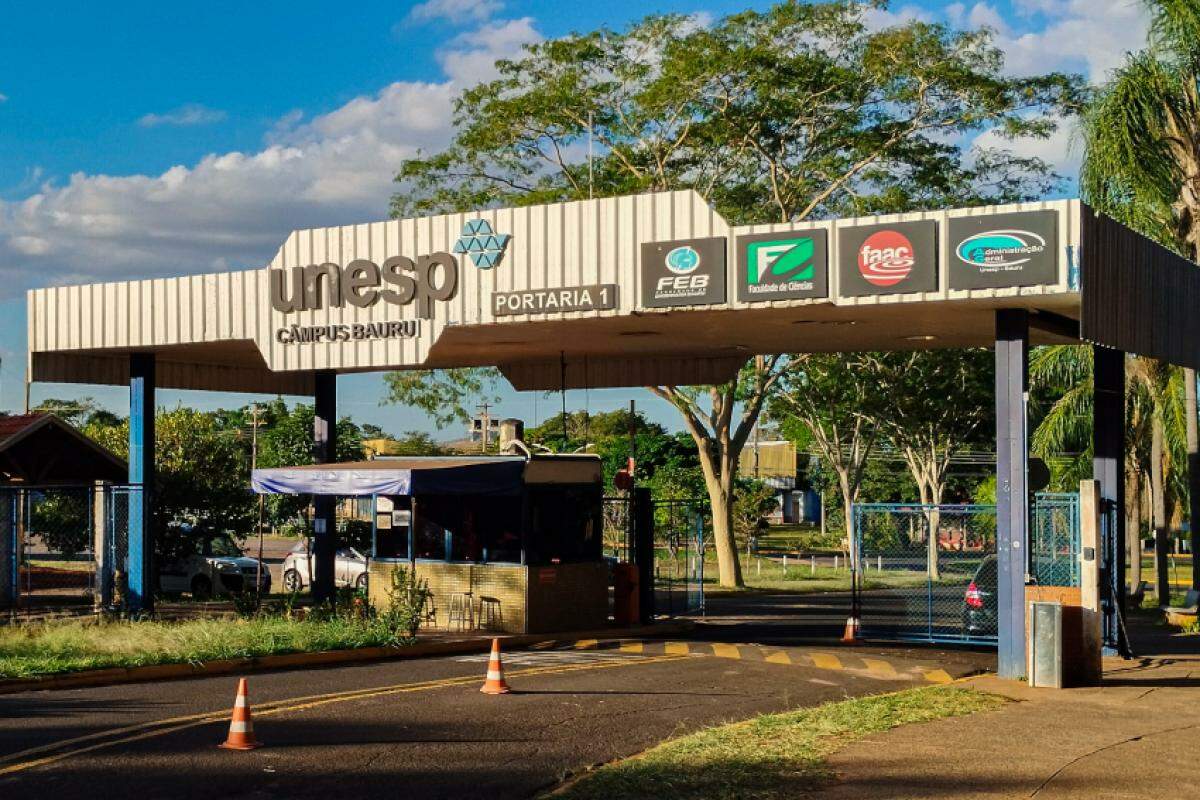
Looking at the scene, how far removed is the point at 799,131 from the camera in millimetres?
34500

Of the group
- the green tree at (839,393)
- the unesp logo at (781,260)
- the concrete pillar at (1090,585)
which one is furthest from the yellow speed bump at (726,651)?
the green tree at (839,393)

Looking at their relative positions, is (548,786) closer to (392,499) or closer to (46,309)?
(392,499)

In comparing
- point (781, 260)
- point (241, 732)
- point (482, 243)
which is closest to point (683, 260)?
point (781, 260)

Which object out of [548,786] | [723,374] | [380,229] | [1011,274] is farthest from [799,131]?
[548,786]

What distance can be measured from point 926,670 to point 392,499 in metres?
9.94

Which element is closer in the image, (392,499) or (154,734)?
(154,734)

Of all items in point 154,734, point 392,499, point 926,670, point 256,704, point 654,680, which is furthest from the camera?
point 392,499

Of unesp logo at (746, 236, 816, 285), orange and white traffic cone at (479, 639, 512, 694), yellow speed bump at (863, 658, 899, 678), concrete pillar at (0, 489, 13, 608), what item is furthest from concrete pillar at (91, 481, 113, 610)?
yellow speed bump at (863, 658, 899, 678)

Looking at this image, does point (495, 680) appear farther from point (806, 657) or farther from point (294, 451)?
point (294, 451)

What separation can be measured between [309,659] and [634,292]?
21.8ft

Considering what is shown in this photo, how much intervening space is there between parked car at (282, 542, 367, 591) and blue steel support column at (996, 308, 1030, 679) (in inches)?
614

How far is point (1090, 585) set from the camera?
660 inches

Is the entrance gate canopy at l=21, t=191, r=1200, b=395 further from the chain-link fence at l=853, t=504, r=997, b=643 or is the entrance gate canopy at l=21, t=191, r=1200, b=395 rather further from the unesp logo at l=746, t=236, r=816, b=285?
the chain-link fence at l=853, t=504, r=997, b=643

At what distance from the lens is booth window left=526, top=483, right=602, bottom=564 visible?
73.2 ft
